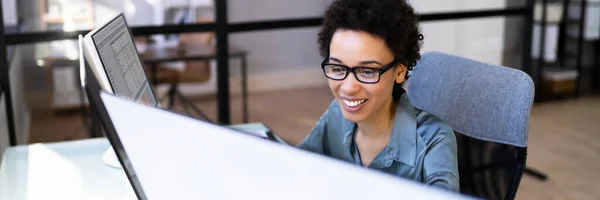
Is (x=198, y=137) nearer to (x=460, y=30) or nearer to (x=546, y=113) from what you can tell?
(x=460, y=30)

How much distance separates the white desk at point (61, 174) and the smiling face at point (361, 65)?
0.44m

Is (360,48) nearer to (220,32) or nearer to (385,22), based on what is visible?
(385,22)

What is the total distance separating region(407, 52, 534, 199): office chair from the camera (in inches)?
51.2

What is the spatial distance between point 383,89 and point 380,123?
128mm

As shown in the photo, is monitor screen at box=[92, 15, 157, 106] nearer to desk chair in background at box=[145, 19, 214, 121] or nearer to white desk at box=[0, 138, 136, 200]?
white desk at box=[0, 138, 136, 200]

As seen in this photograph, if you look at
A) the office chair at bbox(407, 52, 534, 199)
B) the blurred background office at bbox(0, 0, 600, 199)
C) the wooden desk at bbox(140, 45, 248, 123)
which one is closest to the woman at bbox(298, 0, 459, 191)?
→ the office chair at bbox(407, 52, 534, 199)

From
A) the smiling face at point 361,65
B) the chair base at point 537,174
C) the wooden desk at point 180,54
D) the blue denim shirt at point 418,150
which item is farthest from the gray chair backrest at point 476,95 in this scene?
the wooden desk at point 180,54

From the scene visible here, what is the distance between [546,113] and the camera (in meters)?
4.21

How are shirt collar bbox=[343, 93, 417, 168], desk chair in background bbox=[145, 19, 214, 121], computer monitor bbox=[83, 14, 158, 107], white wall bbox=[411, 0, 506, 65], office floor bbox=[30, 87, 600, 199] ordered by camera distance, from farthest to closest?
1. desk chair in background bbox=[145, 19, 214, 121]
2. white wall bbox=[411, 0, 506, 65]
3. office floor bbox=[30, 87, 600, 199]
4. shirt collar bbox=[343, 93, 417, 168]
5. computer monitor bbox=[83, 14, 158, 107]

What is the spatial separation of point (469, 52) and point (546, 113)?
2.67ft

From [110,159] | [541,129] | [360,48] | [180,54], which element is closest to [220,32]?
[180,54]

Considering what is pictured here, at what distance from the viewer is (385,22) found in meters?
1.08

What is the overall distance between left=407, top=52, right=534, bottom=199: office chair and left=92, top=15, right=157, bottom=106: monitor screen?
63 centimetres

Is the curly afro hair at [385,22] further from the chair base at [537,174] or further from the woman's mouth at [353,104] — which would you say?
the chair base at [537,174]
